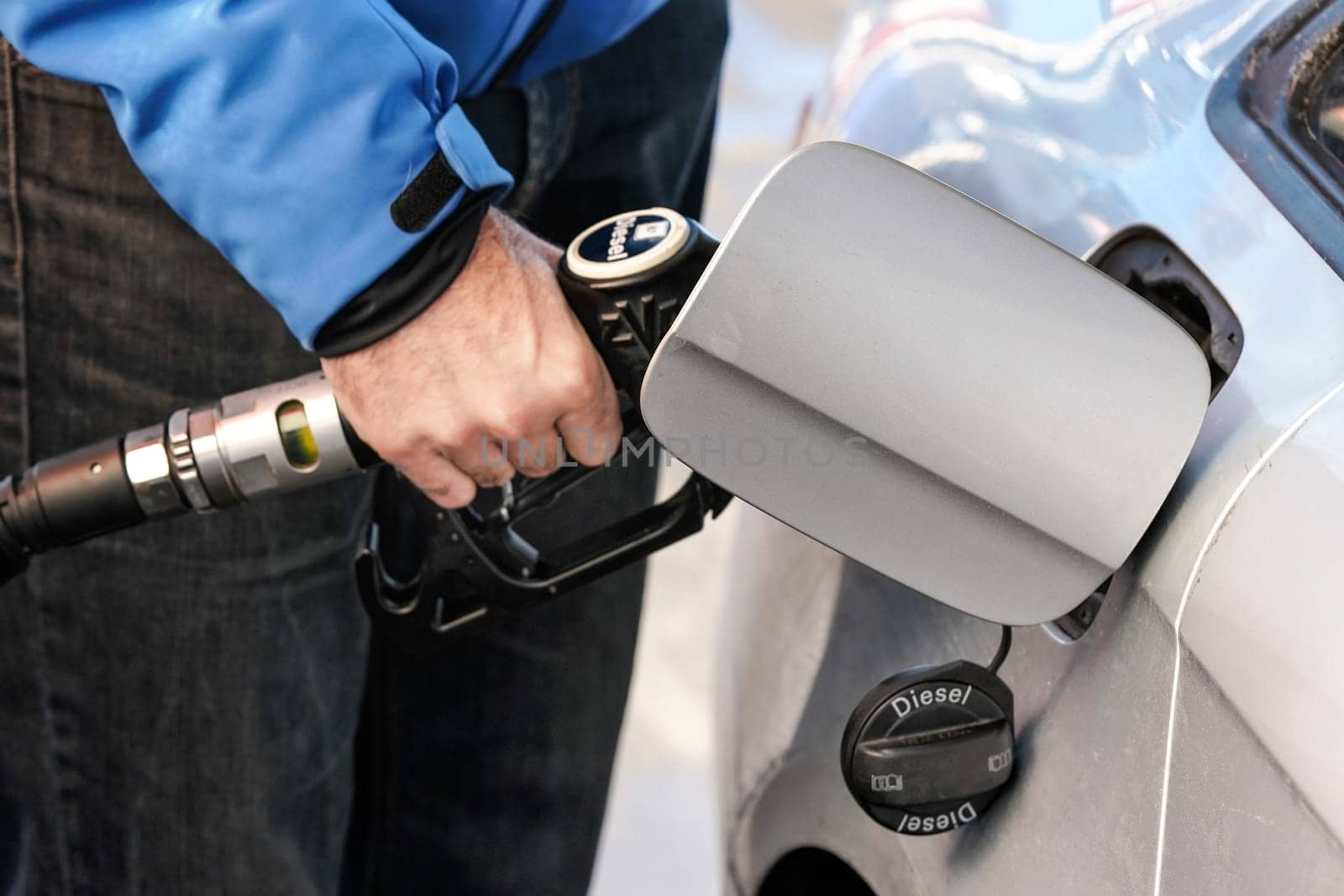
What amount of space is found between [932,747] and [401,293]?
1.59ft

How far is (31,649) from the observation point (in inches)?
49.9

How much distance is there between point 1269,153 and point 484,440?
0.57m

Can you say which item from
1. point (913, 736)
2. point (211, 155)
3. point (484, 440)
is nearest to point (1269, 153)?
point (913, 736)

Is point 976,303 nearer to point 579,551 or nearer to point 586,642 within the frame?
point 579,551

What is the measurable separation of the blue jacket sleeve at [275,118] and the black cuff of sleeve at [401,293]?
14 millimetres

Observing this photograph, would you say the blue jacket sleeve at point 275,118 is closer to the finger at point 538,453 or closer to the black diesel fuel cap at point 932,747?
the finger at point 538,453

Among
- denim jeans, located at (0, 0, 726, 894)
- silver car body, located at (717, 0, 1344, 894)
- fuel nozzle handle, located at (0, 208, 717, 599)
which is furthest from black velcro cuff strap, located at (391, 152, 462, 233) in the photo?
silver car body, located at (717, 0, 1344, 894)

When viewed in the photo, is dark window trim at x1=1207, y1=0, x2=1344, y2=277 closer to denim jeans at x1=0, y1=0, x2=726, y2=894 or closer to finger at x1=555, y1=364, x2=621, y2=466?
finger at x1=555, y1=364, x2=621, y2=466

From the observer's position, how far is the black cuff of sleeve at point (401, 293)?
3.30ft

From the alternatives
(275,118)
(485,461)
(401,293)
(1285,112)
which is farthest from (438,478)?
(1285,112)

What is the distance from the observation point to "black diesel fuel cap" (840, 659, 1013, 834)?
2.84 feet

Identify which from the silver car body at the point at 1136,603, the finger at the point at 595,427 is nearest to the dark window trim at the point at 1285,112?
the silver car body at the point at 1136,603

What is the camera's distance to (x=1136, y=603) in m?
0.80

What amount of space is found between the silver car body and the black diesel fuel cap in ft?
0.08
